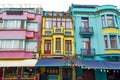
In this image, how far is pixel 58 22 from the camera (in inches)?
1128

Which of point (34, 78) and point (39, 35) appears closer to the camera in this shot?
point (34, 78)

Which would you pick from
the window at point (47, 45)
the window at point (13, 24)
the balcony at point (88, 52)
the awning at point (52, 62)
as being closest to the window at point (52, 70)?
the awning at point (52, 62)

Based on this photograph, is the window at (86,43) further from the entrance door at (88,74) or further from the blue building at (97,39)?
the entrance door at (88,74)

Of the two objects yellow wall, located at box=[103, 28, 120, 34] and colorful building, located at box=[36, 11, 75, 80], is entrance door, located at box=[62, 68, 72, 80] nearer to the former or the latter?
colorful building, located at box=[36, 11, 75, 80]

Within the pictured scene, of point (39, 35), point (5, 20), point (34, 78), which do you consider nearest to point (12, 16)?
point (5, 20)

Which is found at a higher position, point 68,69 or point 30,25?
point 30,25

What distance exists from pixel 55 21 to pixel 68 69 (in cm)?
786

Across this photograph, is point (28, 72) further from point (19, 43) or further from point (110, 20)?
point (110, 20)

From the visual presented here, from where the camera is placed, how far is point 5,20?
1079 inches

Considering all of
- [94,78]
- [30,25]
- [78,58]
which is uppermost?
[30,25]

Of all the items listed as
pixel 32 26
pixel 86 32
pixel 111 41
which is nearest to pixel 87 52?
pixel 86 32

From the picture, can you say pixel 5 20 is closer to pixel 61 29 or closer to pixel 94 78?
pixel 61 29

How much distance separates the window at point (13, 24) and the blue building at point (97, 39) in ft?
26.7

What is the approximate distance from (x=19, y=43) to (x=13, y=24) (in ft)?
10.9
